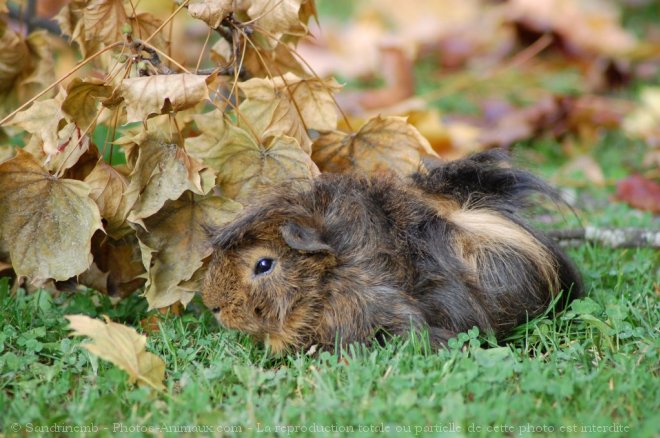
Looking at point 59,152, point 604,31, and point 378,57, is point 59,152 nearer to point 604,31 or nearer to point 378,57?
point 378,57

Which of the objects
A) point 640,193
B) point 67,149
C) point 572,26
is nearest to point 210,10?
point 67,149

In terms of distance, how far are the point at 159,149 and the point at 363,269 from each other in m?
0.74

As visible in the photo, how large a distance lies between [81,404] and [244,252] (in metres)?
0.64

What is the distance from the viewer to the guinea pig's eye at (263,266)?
2.27 meters

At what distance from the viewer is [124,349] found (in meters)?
2.03

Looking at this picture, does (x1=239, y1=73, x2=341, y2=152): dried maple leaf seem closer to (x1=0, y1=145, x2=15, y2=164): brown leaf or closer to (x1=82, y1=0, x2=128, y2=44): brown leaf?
(x1=82, y1=0, x2=128, y2=44): brown leaf

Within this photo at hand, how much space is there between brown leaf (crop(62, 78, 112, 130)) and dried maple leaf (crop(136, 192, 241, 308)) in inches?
14.1

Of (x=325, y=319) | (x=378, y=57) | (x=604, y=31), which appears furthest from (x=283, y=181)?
(x=604, y=31)

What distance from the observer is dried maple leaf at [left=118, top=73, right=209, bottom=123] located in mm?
2160

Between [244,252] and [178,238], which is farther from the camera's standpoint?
[178,238]

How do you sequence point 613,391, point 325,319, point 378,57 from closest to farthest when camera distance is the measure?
1. point 613,391
2. point 325,319
3. point 378,57

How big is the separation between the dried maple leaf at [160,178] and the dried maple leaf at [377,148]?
547mm

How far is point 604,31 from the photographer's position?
5730 mm

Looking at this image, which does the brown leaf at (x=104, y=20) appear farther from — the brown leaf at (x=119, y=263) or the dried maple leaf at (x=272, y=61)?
the brown leaf at (x=119, y=263)
